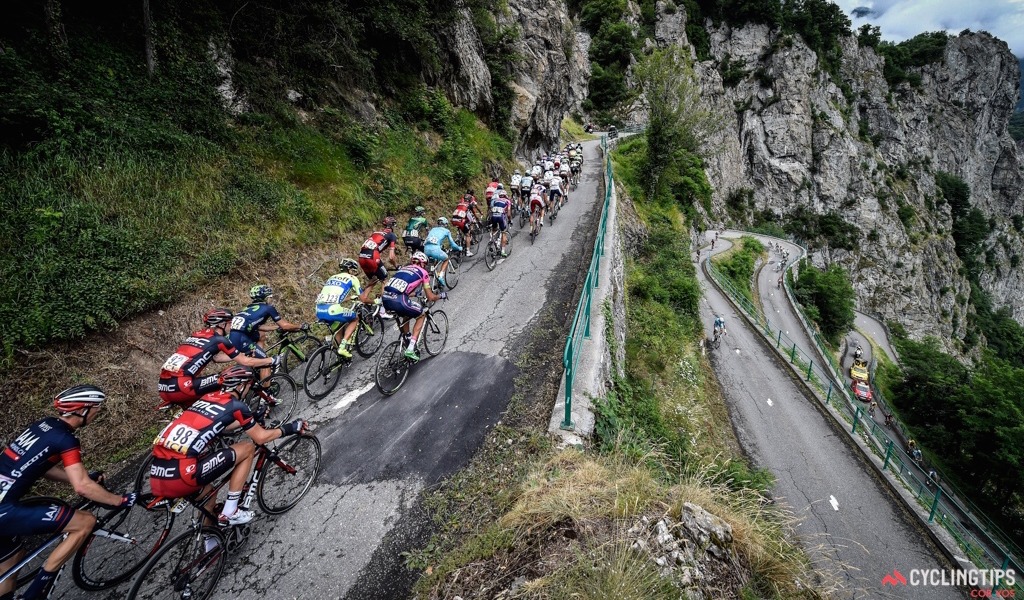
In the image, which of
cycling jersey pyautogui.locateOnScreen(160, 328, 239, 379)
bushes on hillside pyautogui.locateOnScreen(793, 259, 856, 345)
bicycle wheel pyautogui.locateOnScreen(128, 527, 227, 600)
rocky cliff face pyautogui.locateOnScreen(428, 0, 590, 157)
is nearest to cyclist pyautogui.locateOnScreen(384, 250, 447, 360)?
cycling jersey pyautogui.locateOnScreen(160, 328, 239, 379)

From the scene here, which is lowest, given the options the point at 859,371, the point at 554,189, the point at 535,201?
the point at 859,371

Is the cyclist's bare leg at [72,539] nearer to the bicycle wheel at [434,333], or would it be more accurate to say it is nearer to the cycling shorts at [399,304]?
the cycling shorts at [399,304]

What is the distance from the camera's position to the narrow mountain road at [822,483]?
28.8 ft

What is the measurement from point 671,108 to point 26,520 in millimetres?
26060

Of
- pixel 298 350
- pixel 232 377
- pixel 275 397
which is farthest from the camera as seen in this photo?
pixel 298 350

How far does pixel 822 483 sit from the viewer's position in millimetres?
11508

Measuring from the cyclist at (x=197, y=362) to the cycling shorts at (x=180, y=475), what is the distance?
1373 millimetres

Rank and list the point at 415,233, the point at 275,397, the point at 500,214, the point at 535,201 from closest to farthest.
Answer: the point at 275,397
the point at 415,233
the point at 500,214
the point at 535,201

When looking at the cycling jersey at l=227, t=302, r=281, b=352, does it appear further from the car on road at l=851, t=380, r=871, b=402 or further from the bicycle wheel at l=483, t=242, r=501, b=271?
the car on road at l=851, t=380, r=871, b=402

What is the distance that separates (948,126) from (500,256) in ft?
423

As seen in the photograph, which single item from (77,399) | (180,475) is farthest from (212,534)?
(77,399)

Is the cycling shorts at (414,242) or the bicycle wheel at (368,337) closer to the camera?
the bicycle wheel at (368,337)

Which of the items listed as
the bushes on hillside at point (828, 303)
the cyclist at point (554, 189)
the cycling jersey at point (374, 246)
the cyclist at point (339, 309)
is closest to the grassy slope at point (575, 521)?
the cyclist at point (339, 309)

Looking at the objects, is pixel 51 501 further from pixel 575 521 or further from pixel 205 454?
pixel 575 521
